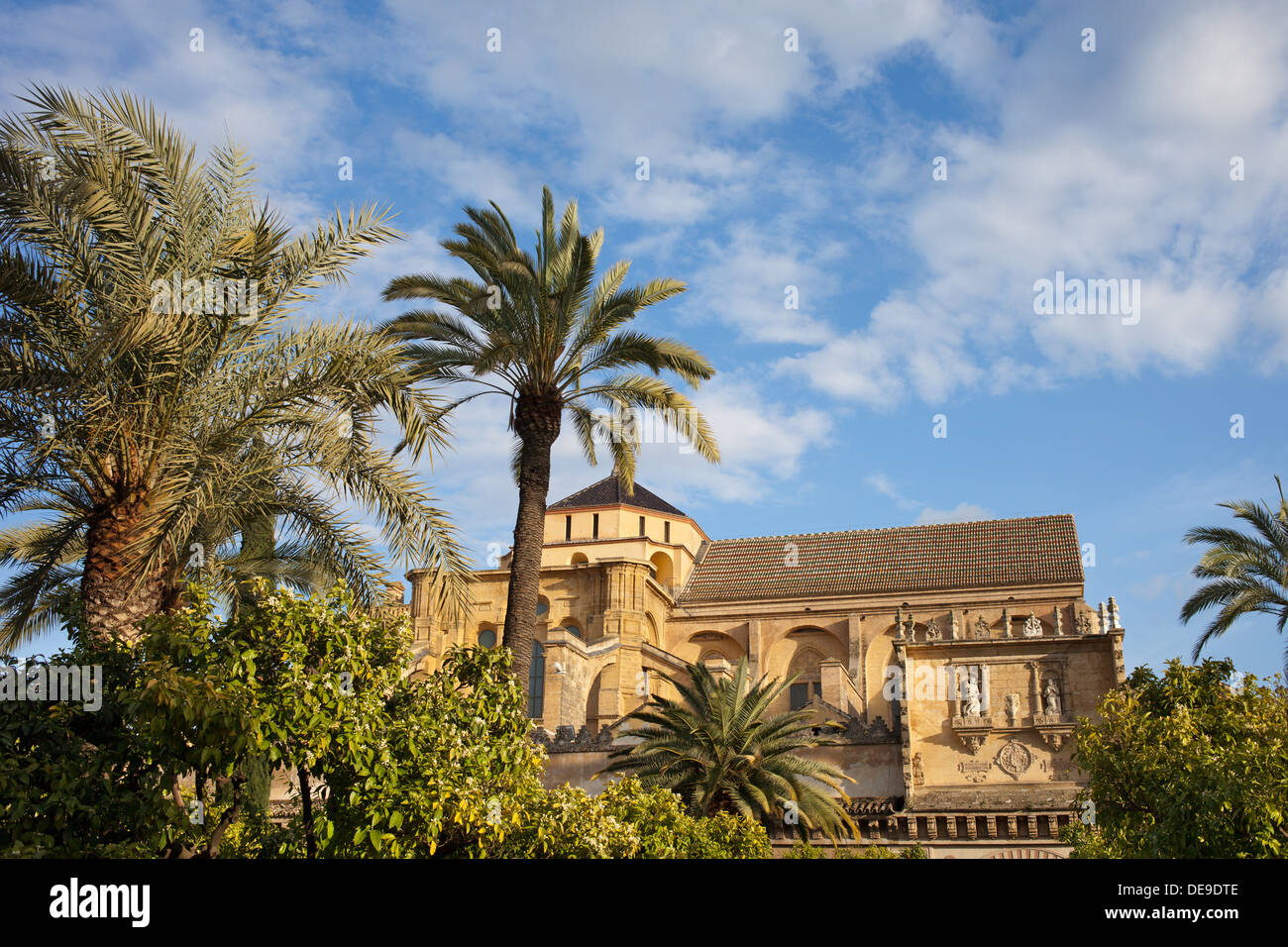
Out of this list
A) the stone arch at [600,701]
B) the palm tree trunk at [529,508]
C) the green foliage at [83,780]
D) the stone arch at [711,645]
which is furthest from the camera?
the stone arch at [711,645]

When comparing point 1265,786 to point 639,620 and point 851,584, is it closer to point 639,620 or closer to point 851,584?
point 639,620

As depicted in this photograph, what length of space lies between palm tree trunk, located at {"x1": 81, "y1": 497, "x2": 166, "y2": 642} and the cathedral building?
17.4 m

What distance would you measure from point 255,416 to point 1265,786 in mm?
10759

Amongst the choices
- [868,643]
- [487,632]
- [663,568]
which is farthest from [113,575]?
[663,568]

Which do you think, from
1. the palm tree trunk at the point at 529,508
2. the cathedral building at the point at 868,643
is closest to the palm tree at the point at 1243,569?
the cathedral building at the point at 868,643

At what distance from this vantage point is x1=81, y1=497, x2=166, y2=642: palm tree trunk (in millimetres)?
10391

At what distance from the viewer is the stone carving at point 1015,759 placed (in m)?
27.1

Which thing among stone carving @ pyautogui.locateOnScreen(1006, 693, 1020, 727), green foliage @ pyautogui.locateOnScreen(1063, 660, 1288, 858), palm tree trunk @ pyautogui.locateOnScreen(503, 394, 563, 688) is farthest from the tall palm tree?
stone carving @ pyautogui.locateOnScreen(1006, 693, 1020, 727)

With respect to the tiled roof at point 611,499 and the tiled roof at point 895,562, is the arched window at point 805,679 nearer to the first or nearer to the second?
the tiled roof at point 895,562

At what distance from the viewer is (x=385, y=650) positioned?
1117 cm

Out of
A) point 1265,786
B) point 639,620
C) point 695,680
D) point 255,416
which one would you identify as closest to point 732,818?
point 695,680

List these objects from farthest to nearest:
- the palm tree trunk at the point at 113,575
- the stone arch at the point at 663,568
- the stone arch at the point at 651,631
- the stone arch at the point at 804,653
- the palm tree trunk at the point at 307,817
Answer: the stone arch at the point at 663,568
the stone arch at the point at 804,653
the stone arch at the point at 651,631
the palm tree trunk at the point at 113,575
the palm tree trunk at the point at 307,817

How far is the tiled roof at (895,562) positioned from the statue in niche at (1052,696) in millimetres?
11853

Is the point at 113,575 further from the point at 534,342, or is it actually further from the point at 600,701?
the point at 600,701
